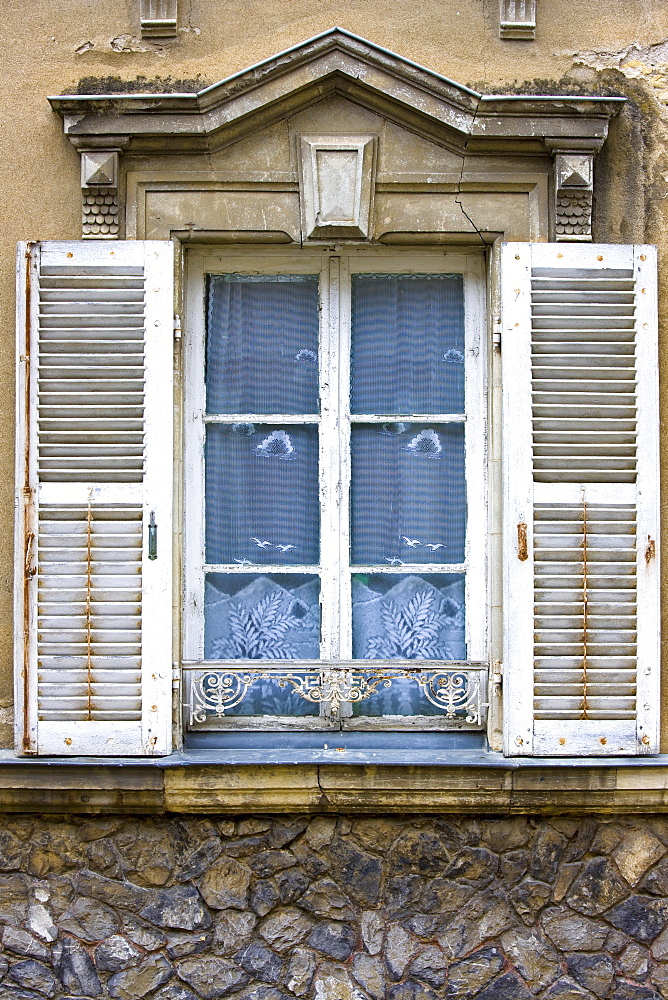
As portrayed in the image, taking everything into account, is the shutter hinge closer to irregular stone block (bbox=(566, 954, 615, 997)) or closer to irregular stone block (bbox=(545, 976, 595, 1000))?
irregular stone block (bbox=(566, 954, 615, 997))

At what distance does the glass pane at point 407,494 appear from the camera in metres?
4.06

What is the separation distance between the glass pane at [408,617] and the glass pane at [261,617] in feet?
0.59

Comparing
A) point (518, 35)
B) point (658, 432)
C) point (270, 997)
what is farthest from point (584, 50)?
point (270, 997)

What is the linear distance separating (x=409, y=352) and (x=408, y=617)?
40.7 inches

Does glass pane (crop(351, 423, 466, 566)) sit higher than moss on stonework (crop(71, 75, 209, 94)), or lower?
lower

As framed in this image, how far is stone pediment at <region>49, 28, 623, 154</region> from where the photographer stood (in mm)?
3795

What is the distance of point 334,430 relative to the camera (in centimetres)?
407

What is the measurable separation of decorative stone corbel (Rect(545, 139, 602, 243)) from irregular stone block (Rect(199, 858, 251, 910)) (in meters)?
2.61

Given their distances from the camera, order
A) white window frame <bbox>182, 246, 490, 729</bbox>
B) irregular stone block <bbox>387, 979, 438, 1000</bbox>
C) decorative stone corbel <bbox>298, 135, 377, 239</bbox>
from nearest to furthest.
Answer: irregular stone block <bbox>387, 979, 438, 1000</bbox>
decorative stone corbel <bbox>298, 135, 377, 239</bbox>
white window frame <bbox>182, 246, 490, 729</bbox>

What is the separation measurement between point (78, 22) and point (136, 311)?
1145 millimetres

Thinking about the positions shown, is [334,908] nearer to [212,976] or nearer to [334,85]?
[212,976]

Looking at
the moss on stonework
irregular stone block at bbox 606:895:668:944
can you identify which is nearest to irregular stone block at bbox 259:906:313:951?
irregular stone block at bbox 606:895:668:944

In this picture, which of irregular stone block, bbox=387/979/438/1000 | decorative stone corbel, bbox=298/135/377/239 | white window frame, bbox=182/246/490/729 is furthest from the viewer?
white window frame, bbox=182/246/490/729

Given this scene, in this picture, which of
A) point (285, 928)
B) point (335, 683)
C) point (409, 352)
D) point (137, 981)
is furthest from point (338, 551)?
point (137, 981)
